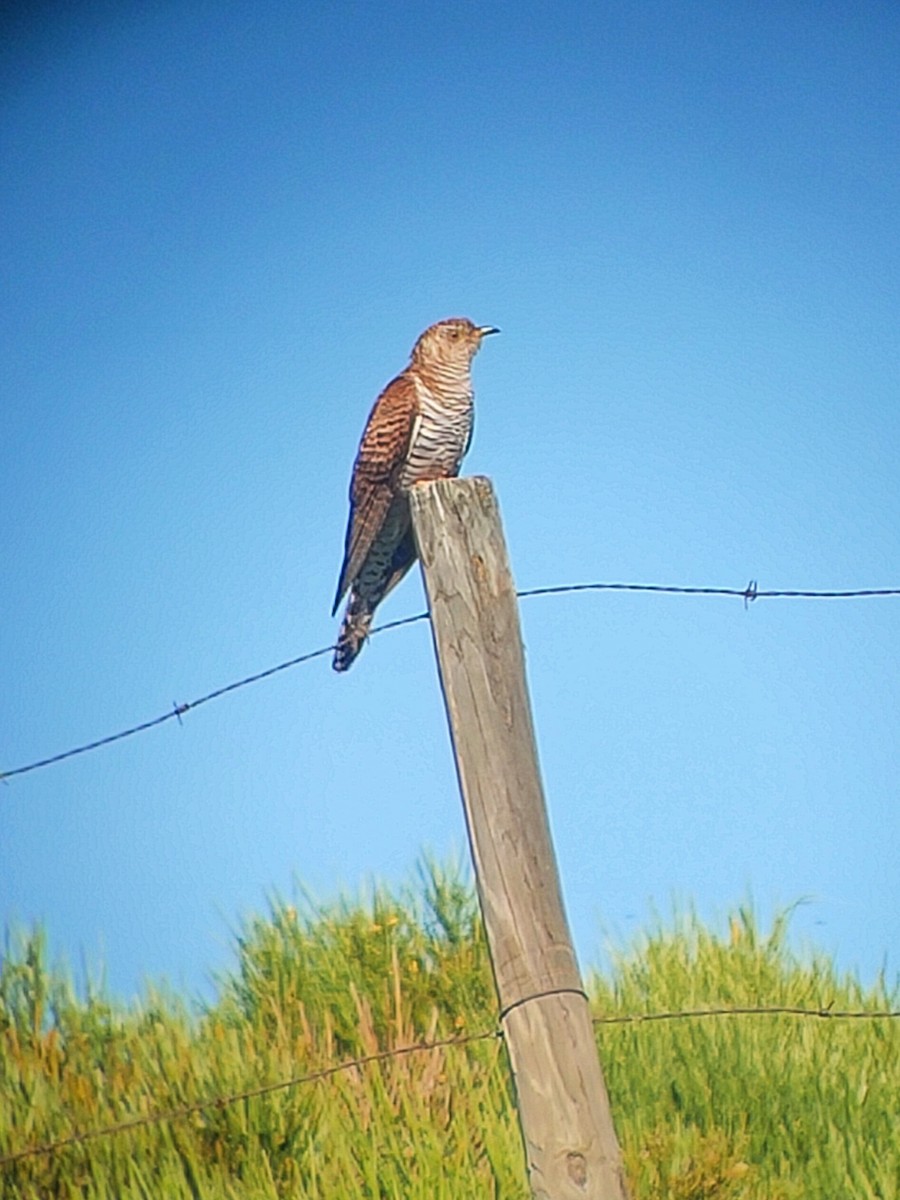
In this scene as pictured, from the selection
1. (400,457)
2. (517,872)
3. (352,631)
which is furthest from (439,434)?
(517,872)

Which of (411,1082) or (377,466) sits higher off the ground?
(377,466)

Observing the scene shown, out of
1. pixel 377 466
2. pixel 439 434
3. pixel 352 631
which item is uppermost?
pixel 439 434

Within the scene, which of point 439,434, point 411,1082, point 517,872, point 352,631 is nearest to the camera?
point 517,872

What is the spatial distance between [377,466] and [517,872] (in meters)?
1.81

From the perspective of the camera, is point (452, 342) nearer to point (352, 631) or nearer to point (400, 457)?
point (400, 457)

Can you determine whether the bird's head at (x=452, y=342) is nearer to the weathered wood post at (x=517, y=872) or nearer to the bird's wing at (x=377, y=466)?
the bird's wing at (x=377, y=466)

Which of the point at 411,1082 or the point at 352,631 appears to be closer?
the point at 411,1082

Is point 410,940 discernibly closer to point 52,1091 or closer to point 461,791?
point 52,1091

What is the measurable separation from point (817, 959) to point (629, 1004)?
1.30 ft

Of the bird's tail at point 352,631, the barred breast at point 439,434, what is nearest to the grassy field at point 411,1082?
the bird's tail at point 352,631

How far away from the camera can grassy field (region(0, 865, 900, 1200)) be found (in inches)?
107

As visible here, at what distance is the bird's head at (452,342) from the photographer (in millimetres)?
3992

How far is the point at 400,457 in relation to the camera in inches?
148

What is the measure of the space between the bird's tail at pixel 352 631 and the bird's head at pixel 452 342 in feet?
2.44
